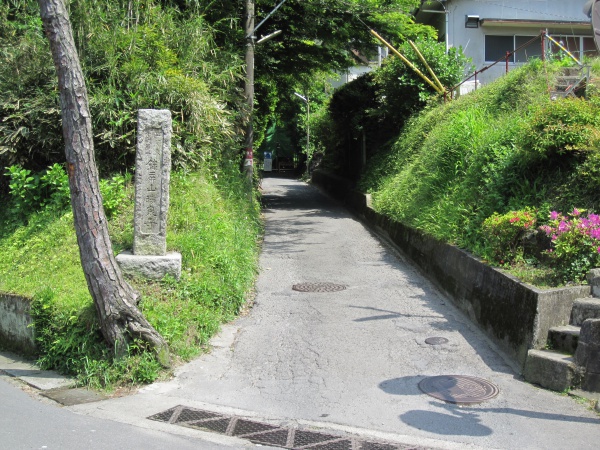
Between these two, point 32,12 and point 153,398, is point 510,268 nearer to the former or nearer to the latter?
point 153,398

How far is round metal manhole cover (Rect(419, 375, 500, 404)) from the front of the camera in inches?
234

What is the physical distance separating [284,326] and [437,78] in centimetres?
1119

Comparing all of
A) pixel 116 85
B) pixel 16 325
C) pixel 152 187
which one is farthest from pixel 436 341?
pixel 116 85

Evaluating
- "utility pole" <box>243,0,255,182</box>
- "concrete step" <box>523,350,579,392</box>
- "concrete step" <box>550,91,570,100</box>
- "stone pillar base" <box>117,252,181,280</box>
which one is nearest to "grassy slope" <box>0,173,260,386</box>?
"stone pillar base" <box>117,252,181,280</box>

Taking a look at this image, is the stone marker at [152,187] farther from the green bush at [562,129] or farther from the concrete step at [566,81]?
the concrete step at [566,81]

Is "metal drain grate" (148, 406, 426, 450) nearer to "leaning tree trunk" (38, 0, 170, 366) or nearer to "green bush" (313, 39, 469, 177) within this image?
"leaning tree trunk" (38, 0, 170, 366)

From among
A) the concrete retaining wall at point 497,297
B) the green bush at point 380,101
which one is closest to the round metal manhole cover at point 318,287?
the concrete retaining wall at point 497,297

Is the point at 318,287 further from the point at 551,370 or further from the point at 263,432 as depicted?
the point at 263,432

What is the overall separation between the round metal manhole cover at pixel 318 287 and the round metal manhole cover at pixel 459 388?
370cm

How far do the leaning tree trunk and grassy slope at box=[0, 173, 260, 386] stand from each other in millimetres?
287

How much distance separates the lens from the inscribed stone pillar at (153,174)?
27.0ft

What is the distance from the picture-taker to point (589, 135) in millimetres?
8320

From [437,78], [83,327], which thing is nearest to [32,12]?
[83,327]

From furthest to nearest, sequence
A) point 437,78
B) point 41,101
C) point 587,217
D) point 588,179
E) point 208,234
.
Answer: point 437,78 < point 41,101 < point 208,234 < point 588,179 < point 587,217
